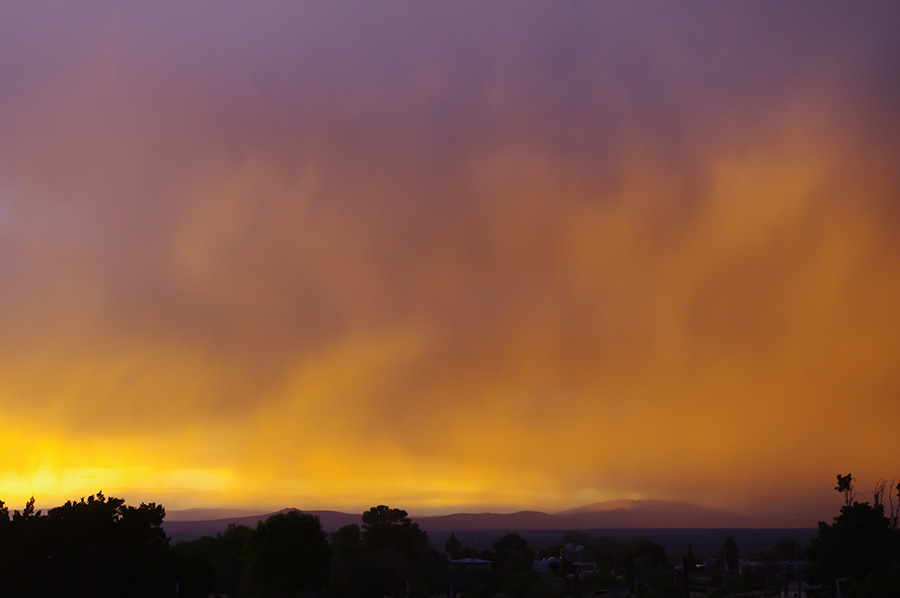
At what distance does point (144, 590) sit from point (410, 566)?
45.5m

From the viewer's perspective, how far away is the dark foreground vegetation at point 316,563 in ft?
136

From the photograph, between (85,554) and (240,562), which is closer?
(85,554)

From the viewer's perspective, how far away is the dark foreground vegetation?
41.6m

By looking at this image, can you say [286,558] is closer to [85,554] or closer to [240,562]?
[240,562]

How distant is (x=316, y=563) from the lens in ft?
188

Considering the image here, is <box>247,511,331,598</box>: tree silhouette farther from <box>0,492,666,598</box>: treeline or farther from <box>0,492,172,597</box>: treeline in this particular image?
<box>0,492,172,597</box>: treeline

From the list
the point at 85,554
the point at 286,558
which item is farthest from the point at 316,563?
the point at 85,554

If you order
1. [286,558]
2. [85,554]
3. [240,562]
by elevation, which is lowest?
[240,562]

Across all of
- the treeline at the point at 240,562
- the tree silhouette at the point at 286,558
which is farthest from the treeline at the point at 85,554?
the tree silhouette at the point at 286,558

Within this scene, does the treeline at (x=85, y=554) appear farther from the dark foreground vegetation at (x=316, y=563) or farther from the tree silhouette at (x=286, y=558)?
the tree silhouette at (x=286, y=558)

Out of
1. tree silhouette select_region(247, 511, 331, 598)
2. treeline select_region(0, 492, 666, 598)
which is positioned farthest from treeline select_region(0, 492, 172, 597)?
tree silhouette select_region(247, 511, 331, 598)

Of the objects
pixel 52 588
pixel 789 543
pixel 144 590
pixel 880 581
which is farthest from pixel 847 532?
pixel 789 543

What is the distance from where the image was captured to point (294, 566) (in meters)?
56.7

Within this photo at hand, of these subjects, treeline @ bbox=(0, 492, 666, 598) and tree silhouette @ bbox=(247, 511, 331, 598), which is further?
tree silhouette @ bbox=(247, 511, 331, 598)
